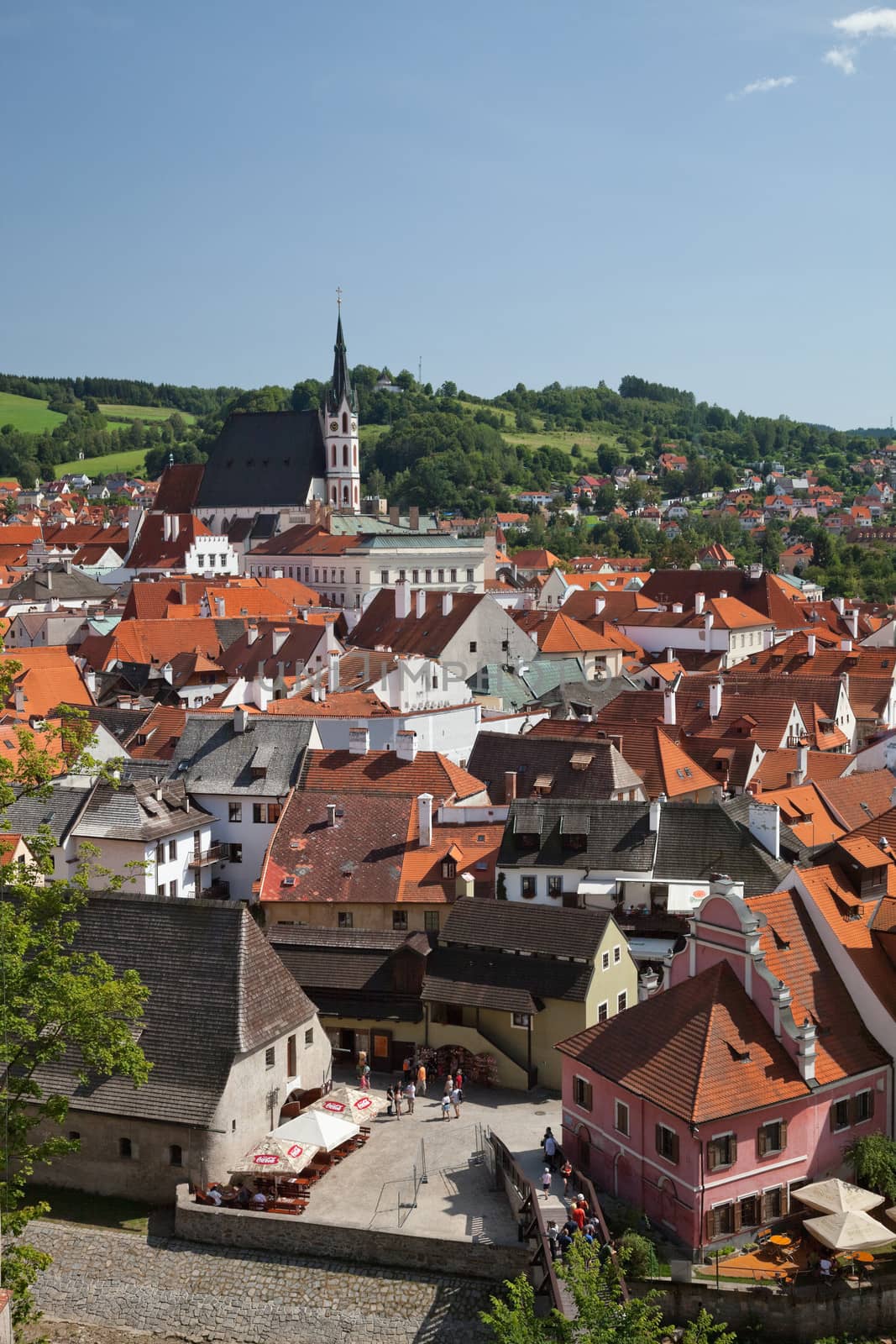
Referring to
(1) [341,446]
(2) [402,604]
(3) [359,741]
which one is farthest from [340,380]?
(3) [359,741]

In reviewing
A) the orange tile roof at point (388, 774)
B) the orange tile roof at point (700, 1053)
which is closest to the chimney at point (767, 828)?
the orange tile roof at point (388, 774)

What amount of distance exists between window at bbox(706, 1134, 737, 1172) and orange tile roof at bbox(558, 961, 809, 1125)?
50 centimetres

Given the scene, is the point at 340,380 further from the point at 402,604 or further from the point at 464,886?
the point at 464,886

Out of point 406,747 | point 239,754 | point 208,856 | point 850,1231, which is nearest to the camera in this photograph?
point 850,1231

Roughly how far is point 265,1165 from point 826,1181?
10794mm

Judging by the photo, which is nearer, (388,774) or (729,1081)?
(729,1081)

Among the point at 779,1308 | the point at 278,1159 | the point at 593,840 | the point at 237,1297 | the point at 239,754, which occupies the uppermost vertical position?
the point at 239,754

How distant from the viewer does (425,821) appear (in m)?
41.2

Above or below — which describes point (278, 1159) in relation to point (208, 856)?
below

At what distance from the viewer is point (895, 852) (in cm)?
3422

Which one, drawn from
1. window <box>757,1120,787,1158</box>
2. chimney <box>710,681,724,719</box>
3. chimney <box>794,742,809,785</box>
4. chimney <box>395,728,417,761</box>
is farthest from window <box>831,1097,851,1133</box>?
chimney <box>710,681,724,719</box>

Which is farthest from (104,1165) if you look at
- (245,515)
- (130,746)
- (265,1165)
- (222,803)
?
(245,515)

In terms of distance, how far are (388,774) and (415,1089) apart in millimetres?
14934

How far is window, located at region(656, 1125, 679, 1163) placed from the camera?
2623cm
